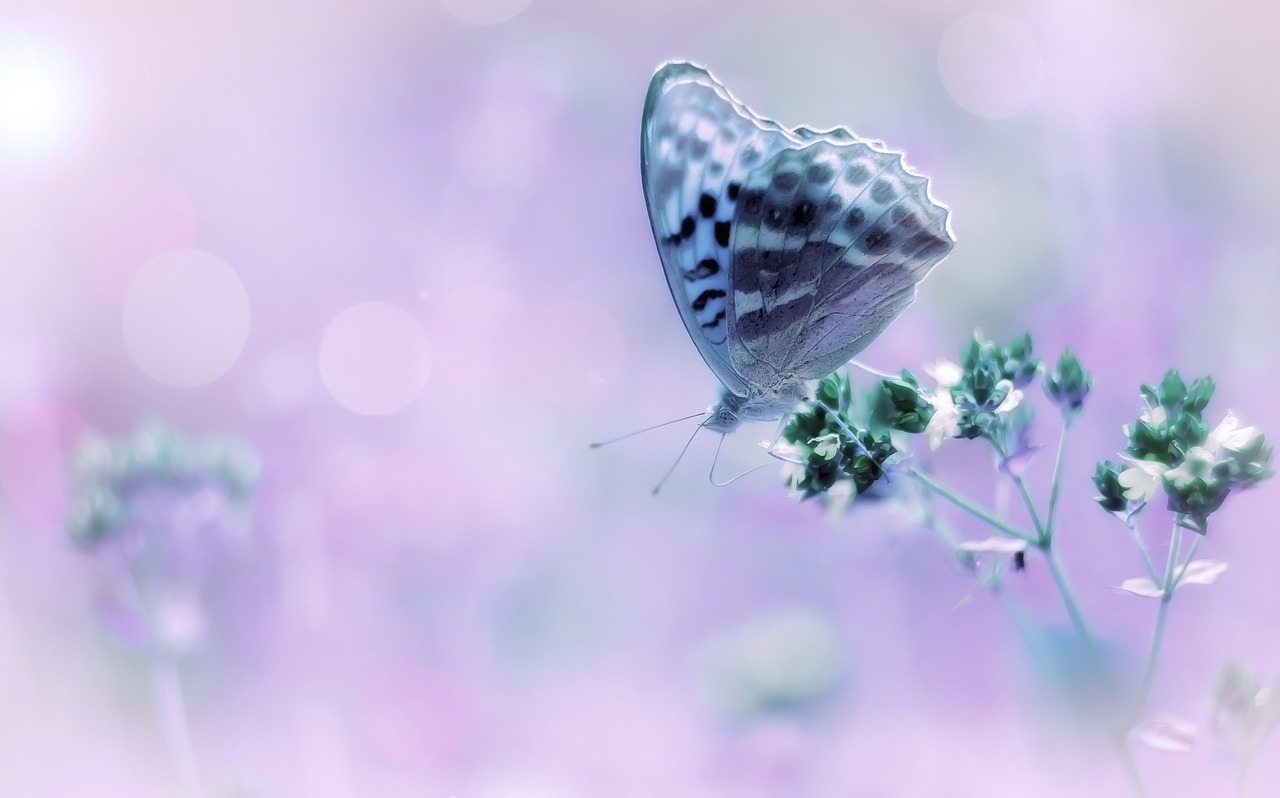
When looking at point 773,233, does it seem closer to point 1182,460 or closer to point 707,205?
point 707,205

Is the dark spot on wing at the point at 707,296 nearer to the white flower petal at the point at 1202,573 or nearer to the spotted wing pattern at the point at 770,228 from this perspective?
the spotted wing pattern at the point at 770,228

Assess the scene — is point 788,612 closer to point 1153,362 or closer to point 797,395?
point 797,395

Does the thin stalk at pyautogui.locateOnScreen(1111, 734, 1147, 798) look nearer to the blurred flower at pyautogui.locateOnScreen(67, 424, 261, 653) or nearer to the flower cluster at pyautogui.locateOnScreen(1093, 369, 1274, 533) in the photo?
the flower cluster at pyautogui.locateOnScreen(1093, 369, 1274, 533)

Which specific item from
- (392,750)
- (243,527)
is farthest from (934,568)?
(243,527)

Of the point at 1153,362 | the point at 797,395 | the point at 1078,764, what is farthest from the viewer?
the point at 1153,362

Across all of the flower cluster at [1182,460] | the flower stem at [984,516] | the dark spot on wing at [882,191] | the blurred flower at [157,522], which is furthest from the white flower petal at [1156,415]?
the blurred flower at [157,522]

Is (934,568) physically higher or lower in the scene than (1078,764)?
higher

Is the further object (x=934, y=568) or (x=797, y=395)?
(x=934, y=568)
